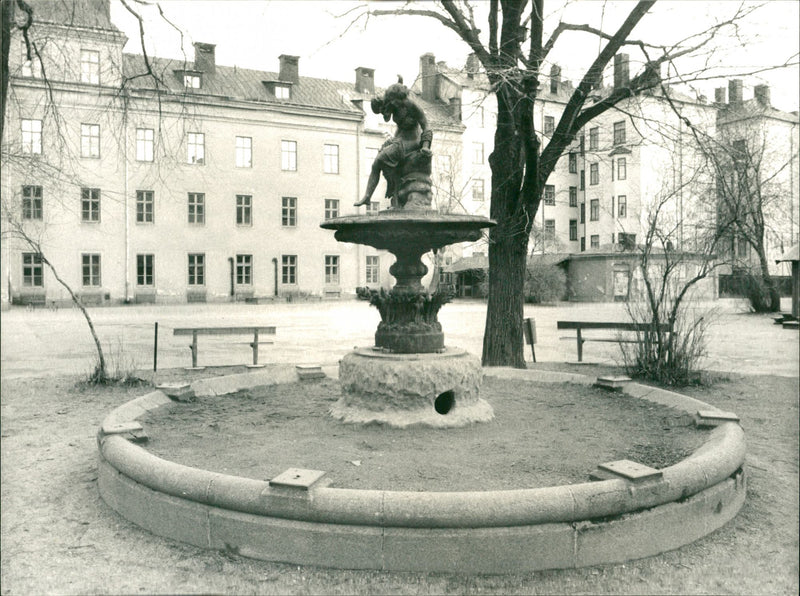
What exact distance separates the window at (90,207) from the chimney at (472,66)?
30.8m

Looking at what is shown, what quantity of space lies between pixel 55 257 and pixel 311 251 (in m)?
14.0

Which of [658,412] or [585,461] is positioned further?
[658,412]

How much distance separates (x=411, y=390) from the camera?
6598mm

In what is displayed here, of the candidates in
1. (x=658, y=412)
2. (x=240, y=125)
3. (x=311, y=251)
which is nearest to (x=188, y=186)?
(x=240, y=125)

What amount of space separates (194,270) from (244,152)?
7.51m

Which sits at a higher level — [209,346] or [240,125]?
[240,125]

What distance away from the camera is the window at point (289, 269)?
41219 mm

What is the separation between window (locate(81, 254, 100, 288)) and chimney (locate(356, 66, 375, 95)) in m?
20.2

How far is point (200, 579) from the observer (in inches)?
152

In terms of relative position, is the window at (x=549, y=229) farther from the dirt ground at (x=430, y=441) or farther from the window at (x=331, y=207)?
the dirt ground at (x=430, y=441)

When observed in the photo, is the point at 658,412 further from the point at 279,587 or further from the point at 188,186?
the point at 188,186

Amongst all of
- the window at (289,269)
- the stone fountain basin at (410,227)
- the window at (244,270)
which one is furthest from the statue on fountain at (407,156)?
the window at (289,269)

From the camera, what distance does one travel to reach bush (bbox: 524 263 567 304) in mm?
37594

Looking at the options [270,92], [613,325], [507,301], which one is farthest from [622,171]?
[507,301]
